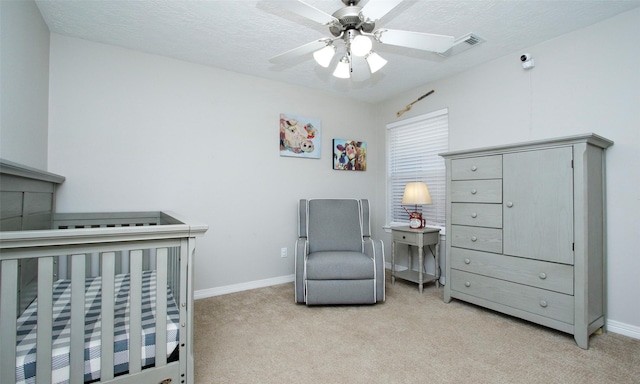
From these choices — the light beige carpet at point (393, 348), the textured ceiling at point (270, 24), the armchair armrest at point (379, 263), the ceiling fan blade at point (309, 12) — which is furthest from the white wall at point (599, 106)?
the ceiling fan blade at point (309, 12)

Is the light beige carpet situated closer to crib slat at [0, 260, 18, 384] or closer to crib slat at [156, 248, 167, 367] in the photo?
crib slat at [156, 248, 167, 367]

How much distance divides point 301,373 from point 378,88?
302 centimetres

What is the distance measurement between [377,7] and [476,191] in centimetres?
173

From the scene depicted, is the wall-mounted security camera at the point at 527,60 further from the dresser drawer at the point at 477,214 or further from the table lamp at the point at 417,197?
the table lamp at the point at 417,197

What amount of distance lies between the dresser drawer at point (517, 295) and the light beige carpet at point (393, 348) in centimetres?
15

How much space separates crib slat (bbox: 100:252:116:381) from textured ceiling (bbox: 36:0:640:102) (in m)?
1.72

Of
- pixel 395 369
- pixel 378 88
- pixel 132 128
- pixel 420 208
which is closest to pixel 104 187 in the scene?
pixel 132 128

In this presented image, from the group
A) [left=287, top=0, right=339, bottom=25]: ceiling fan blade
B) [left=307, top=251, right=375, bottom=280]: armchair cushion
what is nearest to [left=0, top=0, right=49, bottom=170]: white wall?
[left=287, top=0, right=339, bottom=25]: ceiling fan blade

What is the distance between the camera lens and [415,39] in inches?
64.8

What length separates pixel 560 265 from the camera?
200 cm

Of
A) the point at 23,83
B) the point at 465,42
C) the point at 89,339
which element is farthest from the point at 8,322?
the point at 465,42

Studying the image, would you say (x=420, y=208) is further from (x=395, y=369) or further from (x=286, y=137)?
(x=395, y=369)

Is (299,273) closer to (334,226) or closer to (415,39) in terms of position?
(334,226)

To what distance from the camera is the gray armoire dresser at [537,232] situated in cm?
192
